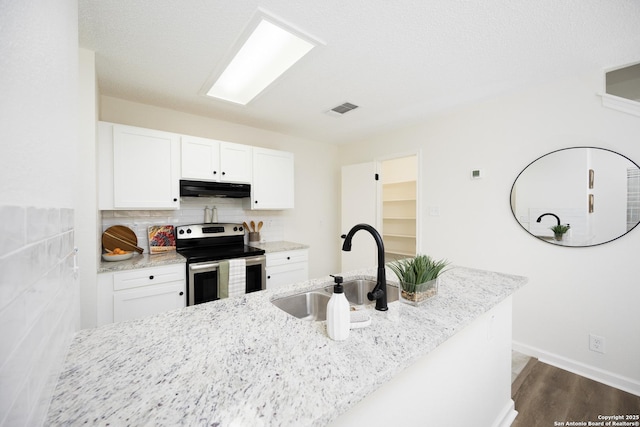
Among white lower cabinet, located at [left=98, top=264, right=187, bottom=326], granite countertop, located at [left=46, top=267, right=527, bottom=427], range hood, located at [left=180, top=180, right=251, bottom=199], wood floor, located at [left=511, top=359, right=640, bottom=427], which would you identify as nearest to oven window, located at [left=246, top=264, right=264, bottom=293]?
white lower cabinet, located at [left=98, top=264, right=187, bottom=326]

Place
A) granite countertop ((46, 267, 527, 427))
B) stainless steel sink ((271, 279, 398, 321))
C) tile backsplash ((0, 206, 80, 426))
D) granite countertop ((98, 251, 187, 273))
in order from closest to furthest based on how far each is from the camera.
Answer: tile backsplash ((0, 206, 80, 426)) < granite countertop ((46, 267, 527, 427)) < stainless steel sink ((271, 279, 398, 321)) < granite countertop ((98, 251, 187, 273))

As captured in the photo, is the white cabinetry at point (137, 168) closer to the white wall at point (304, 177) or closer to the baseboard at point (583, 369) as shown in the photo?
the white wall at point (304, 177)

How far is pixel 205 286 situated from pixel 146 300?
468 millimetres

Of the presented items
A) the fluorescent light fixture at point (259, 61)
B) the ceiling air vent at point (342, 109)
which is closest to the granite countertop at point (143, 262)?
the fluorescent light fixture at point (259, 61)

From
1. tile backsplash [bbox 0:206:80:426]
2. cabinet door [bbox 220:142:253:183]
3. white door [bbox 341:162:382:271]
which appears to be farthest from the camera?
white door [bbox 341:162:382:271]

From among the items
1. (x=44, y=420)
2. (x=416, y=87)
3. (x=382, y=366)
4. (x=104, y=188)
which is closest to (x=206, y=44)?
(x=104, y=188)

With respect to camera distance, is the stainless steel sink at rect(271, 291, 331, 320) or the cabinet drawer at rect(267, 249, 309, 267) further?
the cabinet drawer at rect(267, 249, 309, 267)

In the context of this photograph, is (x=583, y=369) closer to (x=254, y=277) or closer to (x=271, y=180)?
(x=254, y=277)

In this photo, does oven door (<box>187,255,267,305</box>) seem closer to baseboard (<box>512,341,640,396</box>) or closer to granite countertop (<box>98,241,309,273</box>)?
granite countertop (<box>98,241,309,273</box>)

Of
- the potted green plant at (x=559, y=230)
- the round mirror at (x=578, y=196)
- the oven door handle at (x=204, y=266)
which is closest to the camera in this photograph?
the round mirror at (x=578, y=196)

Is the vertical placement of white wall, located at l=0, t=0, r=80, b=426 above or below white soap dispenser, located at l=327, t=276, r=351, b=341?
Result: above

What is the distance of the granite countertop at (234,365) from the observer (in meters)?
0.55

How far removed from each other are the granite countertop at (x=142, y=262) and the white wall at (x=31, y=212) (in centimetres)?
153

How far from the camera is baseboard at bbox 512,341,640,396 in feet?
6.19
